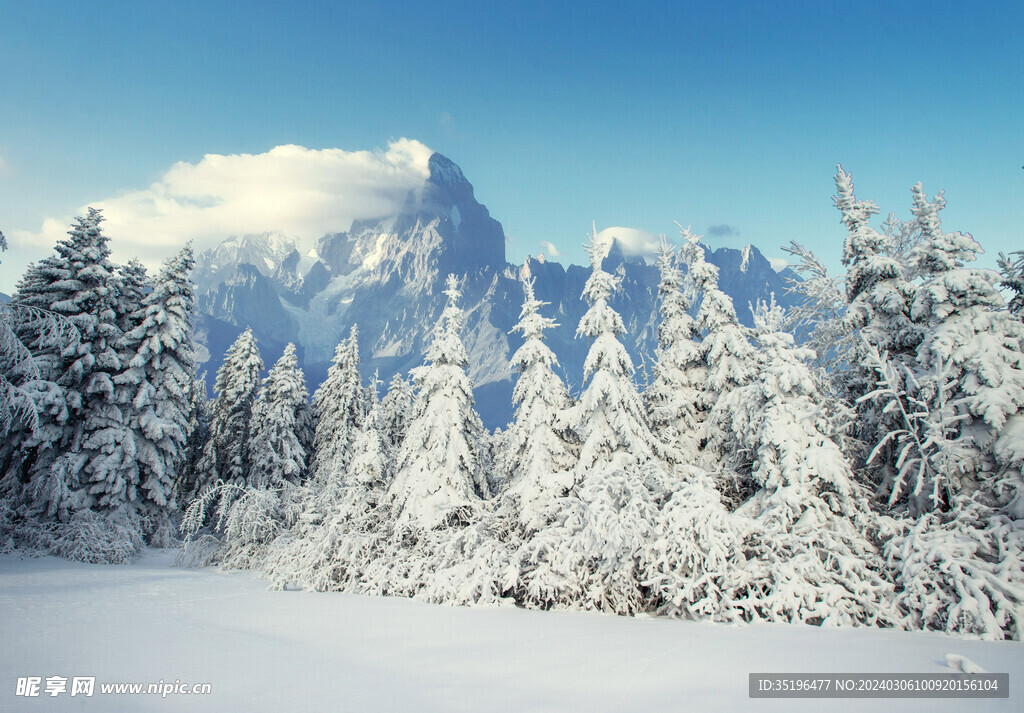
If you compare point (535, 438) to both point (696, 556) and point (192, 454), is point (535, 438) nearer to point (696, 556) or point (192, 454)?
point (696, 556)

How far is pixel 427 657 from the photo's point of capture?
284 inches

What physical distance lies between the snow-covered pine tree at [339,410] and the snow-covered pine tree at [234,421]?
4535 mm

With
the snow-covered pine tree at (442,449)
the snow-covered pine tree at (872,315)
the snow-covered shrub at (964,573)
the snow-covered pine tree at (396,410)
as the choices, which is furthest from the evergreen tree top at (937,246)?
the snow-covered pine tree at (396,410)

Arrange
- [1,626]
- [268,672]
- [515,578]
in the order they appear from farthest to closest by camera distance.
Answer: [515,578] < [1,626] < [268,672]

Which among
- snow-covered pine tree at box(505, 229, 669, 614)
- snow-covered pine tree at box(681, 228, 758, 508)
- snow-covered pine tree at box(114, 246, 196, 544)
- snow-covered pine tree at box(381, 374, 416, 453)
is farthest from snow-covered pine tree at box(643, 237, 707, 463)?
snow-covered pine tree at box(381, 374, 416, 453)

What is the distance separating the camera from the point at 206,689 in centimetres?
571

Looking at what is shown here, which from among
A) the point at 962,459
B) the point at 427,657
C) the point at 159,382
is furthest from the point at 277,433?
the point at 962,459

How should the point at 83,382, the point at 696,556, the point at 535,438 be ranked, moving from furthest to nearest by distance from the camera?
the point at 83,382 < the point at 535,438 < the point at 696,556

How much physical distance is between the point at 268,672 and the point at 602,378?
10887 millimetres

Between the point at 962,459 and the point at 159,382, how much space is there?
94.4 ft

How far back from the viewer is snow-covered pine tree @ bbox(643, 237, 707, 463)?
58.9ft

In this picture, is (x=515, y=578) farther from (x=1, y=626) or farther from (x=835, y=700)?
(x=1, y=626)

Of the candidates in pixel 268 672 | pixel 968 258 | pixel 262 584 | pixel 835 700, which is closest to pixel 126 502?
pixel 262 584

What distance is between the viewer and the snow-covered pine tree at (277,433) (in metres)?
30.9
